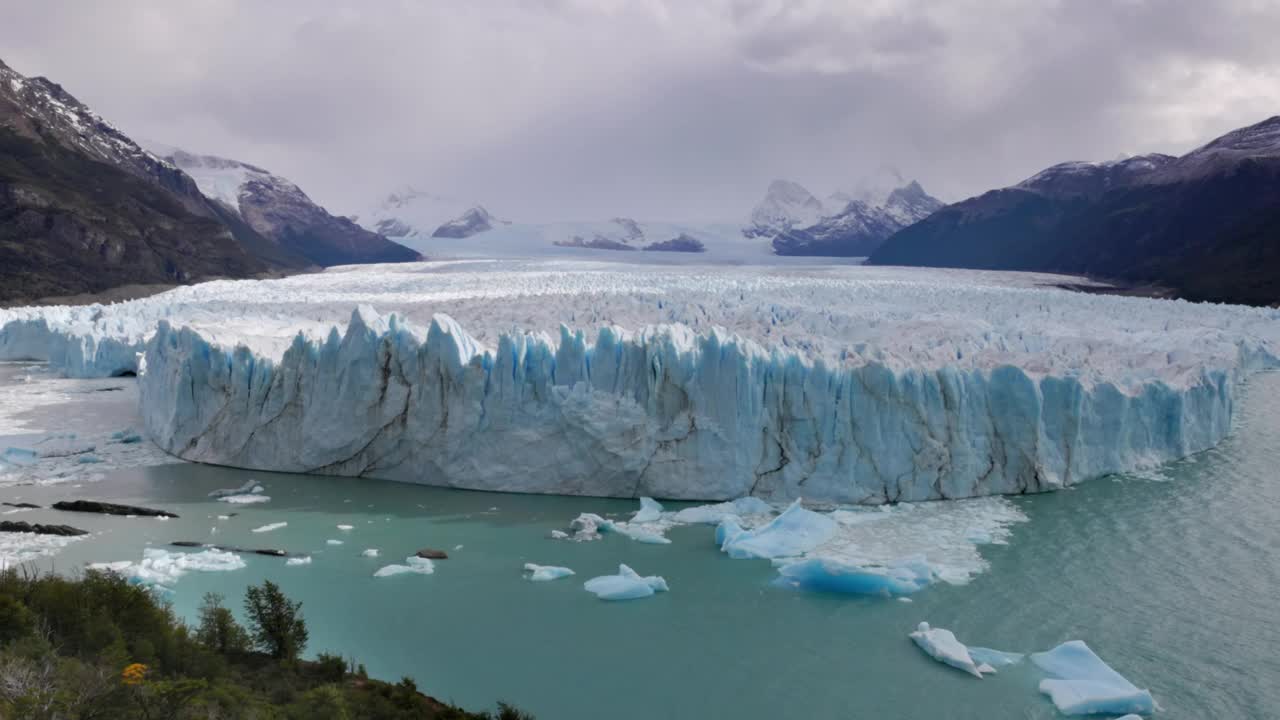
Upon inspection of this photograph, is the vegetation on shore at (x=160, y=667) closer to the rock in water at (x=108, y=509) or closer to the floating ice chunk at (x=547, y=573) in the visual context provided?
the floating ice chunk at (x=547, y=573)

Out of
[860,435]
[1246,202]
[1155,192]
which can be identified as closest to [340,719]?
[860,435]

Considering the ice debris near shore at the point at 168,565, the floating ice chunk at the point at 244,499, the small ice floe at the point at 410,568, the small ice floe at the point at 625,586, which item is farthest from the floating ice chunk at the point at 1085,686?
the floating ice chunk at the point at 244,499

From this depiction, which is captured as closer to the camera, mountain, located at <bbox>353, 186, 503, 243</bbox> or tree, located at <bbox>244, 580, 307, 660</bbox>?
tree, located at <bbox>244, 580, 307, 660</bbox>

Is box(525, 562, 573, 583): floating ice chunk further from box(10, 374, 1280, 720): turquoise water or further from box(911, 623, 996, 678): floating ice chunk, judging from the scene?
box(911, 623, 996, 678): floating ice chunk

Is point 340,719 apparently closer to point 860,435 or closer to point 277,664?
point 277,664

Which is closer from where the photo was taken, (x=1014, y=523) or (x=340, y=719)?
(x=340, y=719)

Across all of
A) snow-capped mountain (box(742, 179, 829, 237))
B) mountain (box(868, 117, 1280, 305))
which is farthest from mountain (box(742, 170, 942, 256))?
mountain (box(868, 117, 1280, 305))

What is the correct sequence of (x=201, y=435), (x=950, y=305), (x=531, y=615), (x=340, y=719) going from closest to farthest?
(x=340, y=719)
(x=531, y=615)
(x=201, y=435)
(x=950, y=305)

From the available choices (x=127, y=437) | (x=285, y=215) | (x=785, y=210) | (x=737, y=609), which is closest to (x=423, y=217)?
(x=285, y=215)
